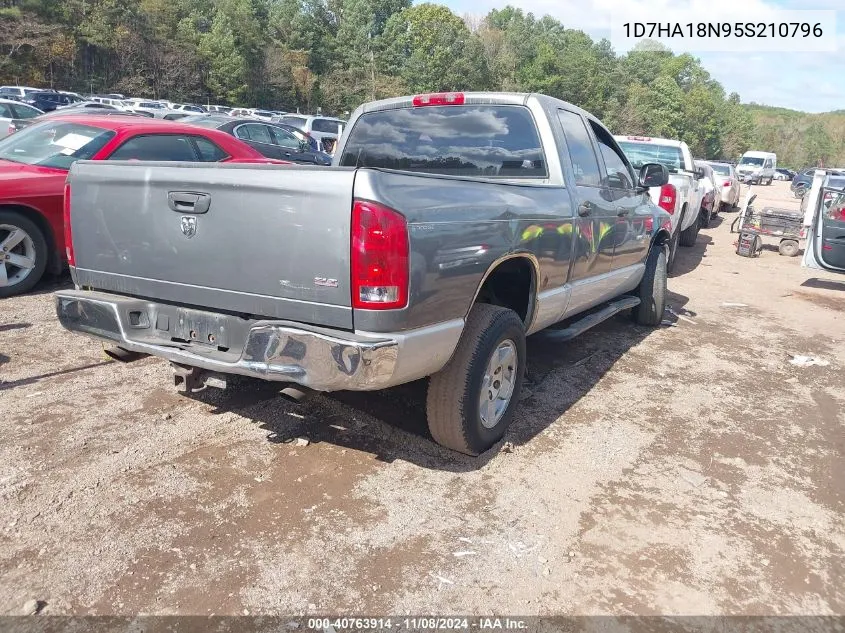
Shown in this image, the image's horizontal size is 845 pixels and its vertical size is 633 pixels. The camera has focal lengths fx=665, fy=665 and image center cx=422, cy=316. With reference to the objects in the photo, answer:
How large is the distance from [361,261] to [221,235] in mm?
754

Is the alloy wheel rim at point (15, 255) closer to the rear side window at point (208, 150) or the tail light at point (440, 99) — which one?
the rear side window at point (208, 150)

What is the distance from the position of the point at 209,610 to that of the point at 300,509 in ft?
2.39

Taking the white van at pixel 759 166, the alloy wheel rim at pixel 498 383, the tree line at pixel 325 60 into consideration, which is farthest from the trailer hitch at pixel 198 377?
the tree line at pixel 325 60

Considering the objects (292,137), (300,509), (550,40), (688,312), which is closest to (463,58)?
(550,40)

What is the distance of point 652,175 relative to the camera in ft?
18.6

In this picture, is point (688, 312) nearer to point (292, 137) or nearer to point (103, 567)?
point (103, 567)

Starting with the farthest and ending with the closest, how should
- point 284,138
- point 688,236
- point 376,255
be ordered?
point 284,138
point 688,236
point 376,255

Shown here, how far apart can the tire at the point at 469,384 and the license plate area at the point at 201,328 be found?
1.08 meters

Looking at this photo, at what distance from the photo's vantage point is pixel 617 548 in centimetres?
296

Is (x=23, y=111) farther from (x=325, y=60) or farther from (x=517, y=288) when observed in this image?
(x=325, y=60)

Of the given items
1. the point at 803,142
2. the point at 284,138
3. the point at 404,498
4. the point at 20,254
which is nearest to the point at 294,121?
the point at 284,138

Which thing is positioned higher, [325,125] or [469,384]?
[325,125]

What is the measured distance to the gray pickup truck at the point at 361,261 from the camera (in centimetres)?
280

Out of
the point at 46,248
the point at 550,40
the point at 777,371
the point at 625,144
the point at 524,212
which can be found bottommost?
the point at 777,371
